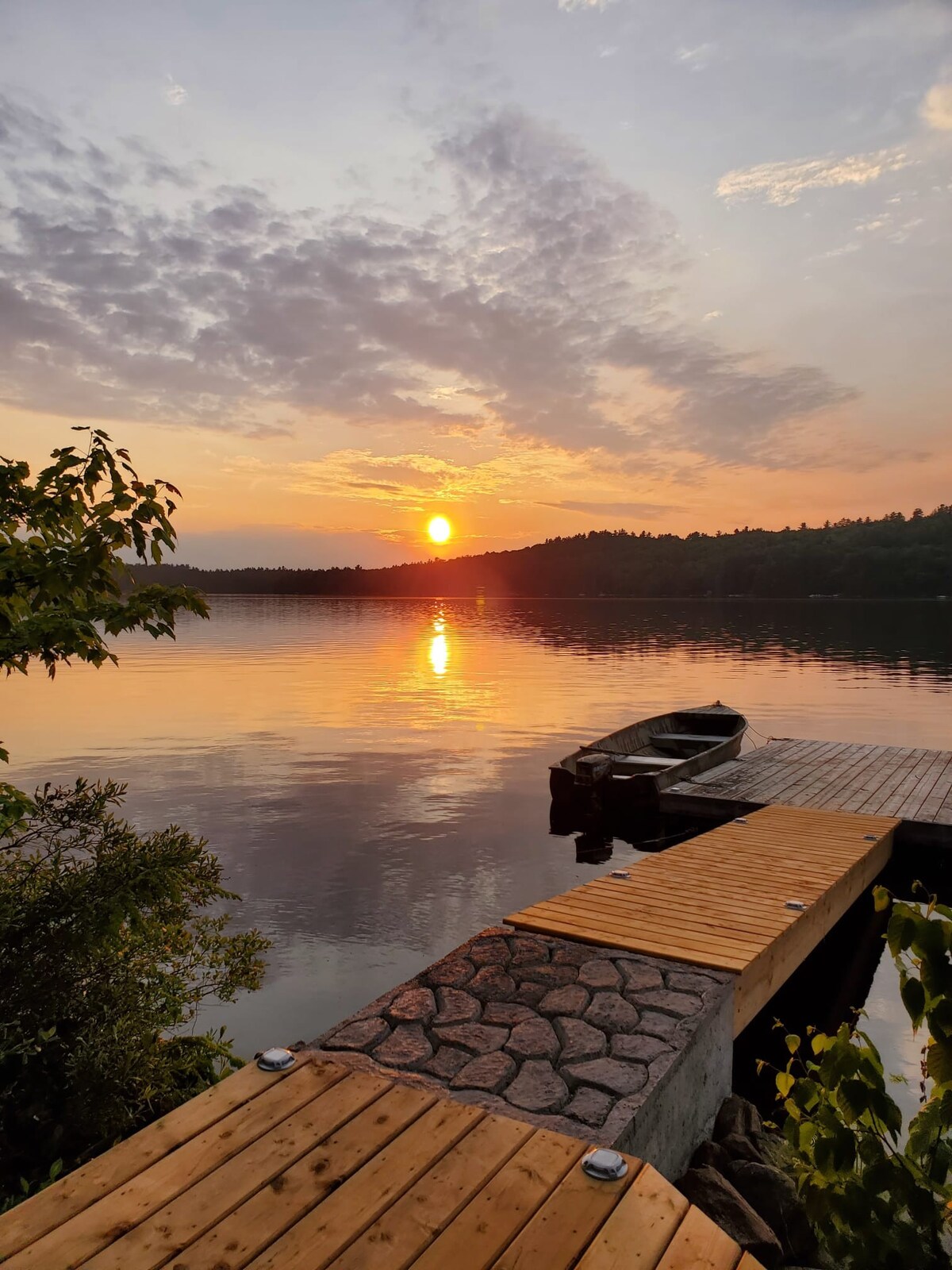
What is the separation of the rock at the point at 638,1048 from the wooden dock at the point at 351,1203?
1139 millimetres

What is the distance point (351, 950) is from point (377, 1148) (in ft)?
25.8

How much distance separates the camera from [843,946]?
12383 millimetres

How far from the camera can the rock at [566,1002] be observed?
230 inches

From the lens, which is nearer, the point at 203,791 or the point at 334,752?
the point at 203,791

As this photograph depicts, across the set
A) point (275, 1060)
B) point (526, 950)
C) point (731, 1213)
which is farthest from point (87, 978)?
point (731, 1213)

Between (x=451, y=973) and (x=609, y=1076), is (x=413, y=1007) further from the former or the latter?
(x=609, y=1076)

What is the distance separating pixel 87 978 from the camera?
17.7 feet

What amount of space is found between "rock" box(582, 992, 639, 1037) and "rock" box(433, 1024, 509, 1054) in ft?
2.15

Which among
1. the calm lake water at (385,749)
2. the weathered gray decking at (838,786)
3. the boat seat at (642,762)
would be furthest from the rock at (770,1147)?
the boat seat at (642,762)

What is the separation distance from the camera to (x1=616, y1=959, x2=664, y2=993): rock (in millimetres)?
6305

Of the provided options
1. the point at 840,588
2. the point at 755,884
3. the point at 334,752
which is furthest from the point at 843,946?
the point at 840,588

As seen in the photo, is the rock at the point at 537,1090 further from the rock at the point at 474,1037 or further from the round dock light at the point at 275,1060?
the round dock light at the point at 275,1060

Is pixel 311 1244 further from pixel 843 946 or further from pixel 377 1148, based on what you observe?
pixel 843 946

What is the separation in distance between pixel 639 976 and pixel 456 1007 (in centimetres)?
154
